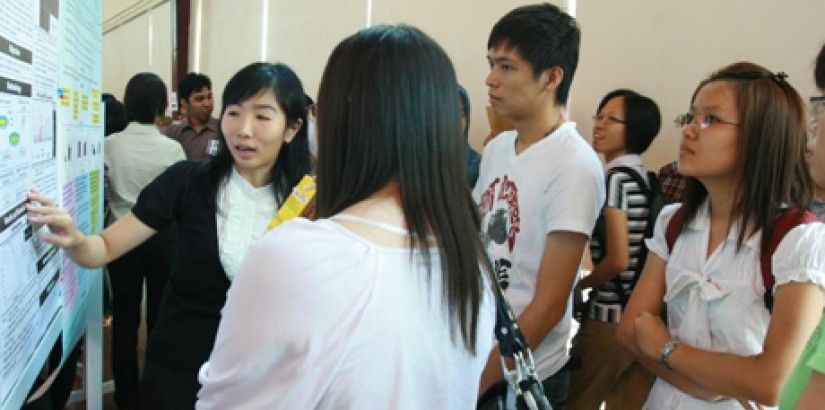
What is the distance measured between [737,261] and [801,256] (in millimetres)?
124

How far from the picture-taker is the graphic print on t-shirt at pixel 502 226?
1.32 m

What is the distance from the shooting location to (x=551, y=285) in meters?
1.21

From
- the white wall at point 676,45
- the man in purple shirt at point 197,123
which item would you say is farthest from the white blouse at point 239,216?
the man in purple shirt at point 197,123

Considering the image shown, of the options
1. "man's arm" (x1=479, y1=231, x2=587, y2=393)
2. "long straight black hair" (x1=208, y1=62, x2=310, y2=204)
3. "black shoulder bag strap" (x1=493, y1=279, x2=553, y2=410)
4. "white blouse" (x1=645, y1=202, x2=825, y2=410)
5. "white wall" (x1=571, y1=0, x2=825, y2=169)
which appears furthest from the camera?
"white wall" (x1=571, y1=0, x2=825, y2=169)

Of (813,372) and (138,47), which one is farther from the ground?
→ (138,47)

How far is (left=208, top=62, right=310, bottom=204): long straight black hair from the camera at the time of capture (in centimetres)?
146

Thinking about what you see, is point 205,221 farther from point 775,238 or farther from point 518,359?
point 775,238

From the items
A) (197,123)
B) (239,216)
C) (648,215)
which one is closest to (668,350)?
(648,215)

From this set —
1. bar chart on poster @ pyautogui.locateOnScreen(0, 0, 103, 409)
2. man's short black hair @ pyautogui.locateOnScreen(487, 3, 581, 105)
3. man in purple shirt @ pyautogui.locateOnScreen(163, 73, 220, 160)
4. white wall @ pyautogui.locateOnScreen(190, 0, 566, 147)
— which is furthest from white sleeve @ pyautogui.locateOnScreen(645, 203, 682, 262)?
man in purple shirt @ pyautogui.locateOnScreen(163, 73, 220, 160)

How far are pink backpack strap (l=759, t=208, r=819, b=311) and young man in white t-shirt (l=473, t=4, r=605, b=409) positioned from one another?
32 centimetres

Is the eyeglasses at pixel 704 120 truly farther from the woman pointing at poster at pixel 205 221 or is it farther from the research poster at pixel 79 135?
the research poster at pixel 79 135

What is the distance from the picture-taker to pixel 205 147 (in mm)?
3633

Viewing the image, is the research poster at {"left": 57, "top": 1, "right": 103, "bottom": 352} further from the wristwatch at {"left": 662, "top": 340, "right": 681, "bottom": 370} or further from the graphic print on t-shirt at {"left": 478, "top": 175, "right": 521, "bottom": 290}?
the wristwatch at {"left": 662, "top": 340, "right": 681, "bottom": 370}

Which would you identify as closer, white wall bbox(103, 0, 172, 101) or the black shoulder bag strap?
the black shoulder bag strap
